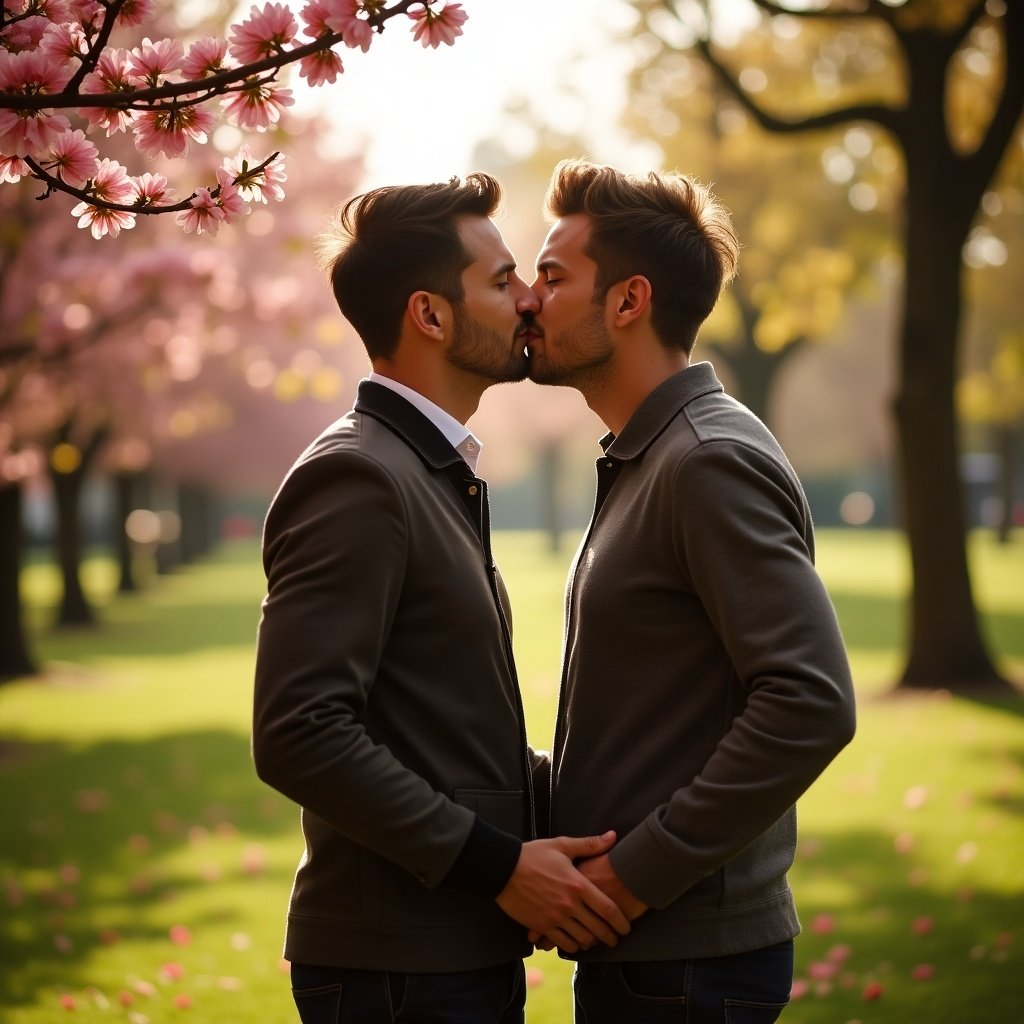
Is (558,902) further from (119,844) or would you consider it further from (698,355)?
(698,355)

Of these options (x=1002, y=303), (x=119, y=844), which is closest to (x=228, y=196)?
(x=119, y=844)

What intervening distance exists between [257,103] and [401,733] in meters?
1.39

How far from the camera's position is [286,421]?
4278cm

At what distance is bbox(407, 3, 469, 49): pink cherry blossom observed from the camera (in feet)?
8.73

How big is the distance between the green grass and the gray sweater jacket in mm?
3195

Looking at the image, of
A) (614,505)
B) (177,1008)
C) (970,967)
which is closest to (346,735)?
(614,505)

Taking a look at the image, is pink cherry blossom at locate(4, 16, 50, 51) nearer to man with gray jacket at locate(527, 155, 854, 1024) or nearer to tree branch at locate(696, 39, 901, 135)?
man with gray jacket at locate(527, 155, 854, 1024)

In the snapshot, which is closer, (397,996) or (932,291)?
(397,996)

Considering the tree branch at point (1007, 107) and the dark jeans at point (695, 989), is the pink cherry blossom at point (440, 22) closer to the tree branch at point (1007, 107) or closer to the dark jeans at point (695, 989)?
the dark jeans at point (695, 989)

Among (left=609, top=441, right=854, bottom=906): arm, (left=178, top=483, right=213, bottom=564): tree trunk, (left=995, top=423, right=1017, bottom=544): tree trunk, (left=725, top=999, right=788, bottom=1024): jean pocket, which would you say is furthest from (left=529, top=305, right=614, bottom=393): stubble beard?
(left=178, top=483, right=213, bottom=564): tree trunk

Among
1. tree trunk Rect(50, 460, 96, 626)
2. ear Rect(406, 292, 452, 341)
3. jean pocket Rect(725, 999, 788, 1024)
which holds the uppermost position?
ear Rect(406, 292, 452, 341)

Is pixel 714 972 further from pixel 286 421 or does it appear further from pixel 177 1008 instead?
pixel 286 421

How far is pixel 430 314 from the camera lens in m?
3.19

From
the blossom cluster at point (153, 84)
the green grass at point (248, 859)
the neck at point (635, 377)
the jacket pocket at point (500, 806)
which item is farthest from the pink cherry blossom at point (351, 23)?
the green grass at point (248, 859)
